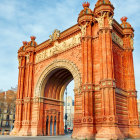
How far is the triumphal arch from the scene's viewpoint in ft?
53.9

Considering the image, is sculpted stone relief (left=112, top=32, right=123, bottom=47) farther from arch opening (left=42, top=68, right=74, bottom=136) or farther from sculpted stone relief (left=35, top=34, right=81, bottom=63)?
arch opening (left=42, top=68, right=74, bottom=136)

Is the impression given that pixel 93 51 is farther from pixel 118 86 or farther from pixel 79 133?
pixel 79 133

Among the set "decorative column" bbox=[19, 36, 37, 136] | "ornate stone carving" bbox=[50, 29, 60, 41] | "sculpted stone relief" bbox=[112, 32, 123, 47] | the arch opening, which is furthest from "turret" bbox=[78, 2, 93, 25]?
"decorative column" bbox=[19, 36, 37, 136]

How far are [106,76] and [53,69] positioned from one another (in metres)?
8.63

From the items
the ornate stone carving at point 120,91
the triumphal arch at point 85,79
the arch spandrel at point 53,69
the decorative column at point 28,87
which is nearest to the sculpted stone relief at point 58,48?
the triumphal arch at point 85,79

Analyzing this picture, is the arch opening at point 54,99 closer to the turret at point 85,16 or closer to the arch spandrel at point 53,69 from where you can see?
the arch spandrel at point 53,69

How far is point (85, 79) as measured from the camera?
17734 mm

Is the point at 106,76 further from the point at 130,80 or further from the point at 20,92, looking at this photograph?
the point at 20,92

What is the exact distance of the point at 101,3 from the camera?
736 inches

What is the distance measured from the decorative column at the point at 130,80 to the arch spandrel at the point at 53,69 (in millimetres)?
5391

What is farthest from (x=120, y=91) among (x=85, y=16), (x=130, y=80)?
(x=85, y=16)

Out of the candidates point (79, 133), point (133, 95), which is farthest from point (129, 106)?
point (79, 133)

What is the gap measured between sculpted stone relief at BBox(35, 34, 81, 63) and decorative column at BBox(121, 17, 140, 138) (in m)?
5.69

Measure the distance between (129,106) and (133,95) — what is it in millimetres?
1236
